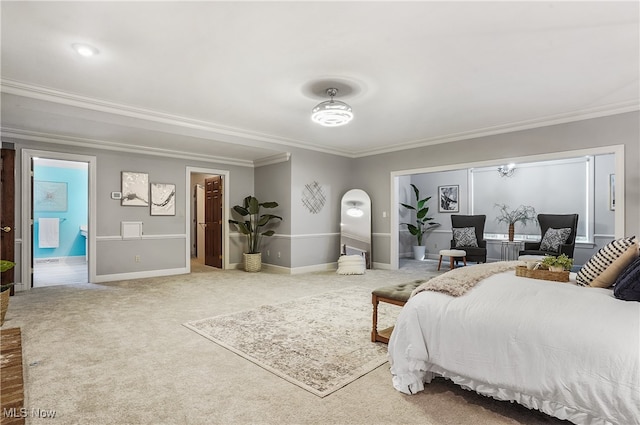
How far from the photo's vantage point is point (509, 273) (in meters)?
2.65

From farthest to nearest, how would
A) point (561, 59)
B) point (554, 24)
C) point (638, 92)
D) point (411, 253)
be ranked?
point (411, 253)
point (638, 92)
point (561, 59)
point (554, 24)

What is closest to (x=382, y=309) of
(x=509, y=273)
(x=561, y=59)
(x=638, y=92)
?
(x=509, y=273)

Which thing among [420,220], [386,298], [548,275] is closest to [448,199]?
[420,220]

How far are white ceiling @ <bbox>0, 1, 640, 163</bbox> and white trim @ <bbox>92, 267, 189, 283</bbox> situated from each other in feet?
7.36

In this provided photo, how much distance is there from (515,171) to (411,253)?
3150mm

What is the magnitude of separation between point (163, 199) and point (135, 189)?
0.49 meters

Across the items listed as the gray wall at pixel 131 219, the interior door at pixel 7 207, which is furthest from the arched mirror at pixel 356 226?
the interior door at pixel 7 207

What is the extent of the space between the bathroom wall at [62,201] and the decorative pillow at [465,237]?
8.71 metres

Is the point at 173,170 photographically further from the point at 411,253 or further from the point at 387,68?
the point at 411,253

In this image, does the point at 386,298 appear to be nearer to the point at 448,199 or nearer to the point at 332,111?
the point at 332,111

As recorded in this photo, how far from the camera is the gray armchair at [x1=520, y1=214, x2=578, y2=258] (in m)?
5.55

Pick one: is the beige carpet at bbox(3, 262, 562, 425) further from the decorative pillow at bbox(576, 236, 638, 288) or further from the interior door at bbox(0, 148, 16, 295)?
the interior door at bbox(0, 148, 16, 295)

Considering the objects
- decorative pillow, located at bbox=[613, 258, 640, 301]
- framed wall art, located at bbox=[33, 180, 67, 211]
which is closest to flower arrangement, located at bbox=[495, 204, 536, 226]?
decorative pillow, located at bbox=[613, 258, 640, 301]

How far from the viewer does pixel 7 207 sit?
4.70m
